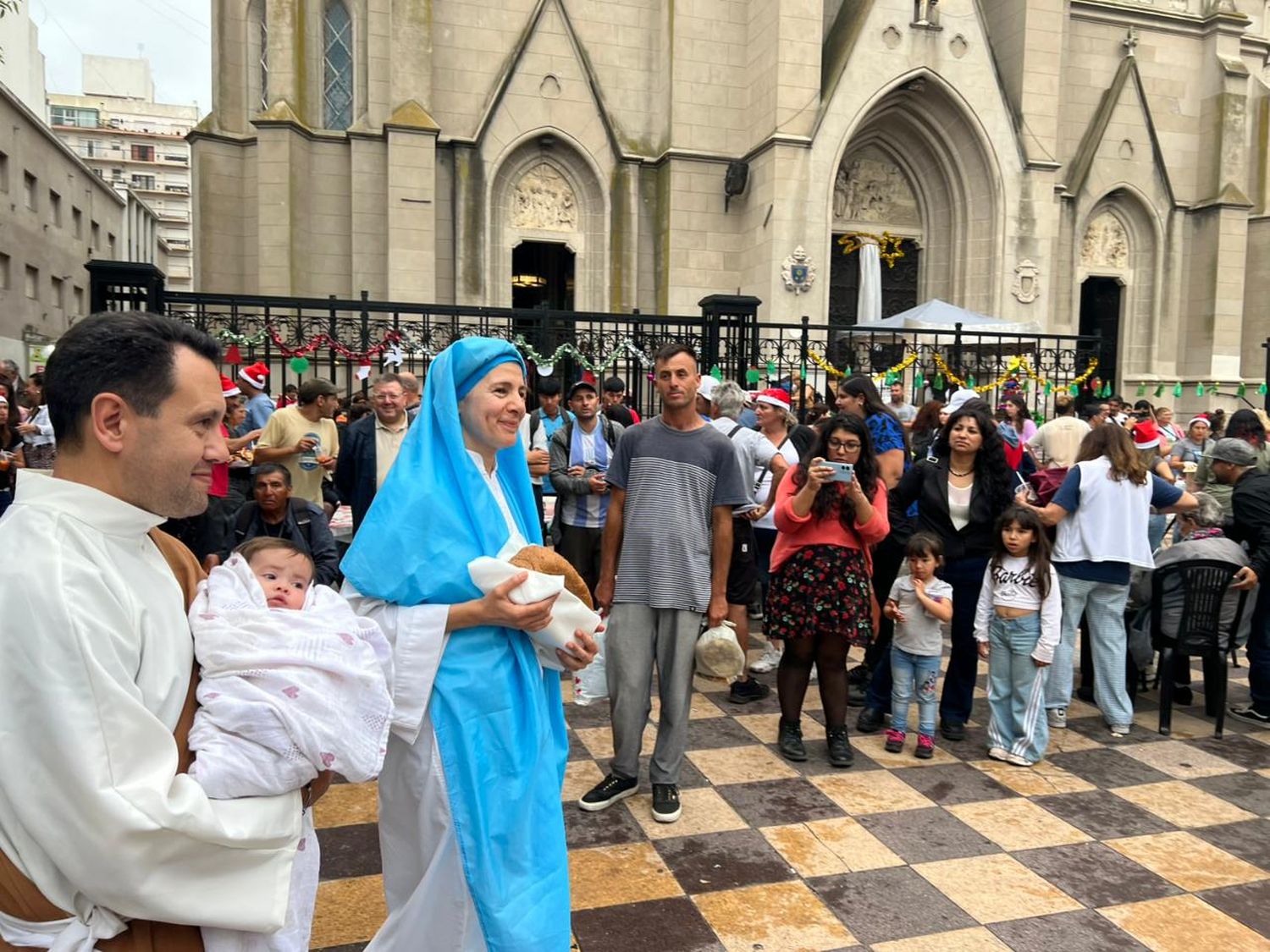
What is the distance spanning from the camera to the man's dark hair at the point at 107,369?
4.38 feet

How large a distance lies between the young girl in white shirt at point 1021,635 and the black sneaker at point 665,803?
6.75 ft

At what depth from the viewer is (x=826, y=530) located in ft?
15.6

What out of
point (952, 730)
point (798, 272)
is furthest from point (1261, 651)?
point (798, 272)

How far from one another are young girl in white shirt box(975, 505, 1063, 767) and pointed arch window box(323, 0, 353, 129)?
15905mm

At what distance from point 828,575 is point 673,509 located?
1074 mm

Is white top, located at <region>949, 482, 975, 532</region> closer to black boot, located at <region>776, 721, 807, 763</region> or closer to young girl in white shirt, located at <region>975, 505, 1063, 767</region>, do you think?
young girl in white shirt, located at <region>975, 505, 1063, 767</region>

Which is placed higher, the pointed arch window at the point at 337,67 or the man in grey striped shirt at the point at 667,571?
the pointed arch window at the point at 337,67

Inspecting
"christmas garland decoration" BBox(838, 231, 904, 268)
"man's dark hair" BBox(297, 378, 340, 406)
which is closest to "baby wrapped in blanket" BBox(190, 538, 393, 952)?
"man's dark hair" BBox(297, 378, 340, 406)

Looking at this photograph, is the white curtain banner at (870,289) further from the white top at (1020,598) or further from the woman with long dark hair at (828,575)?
the woman with long dark hair at (828,575)

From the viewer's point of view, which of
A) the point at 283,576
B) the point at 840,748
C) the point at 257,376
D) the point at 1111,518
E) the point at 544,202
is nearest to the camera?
the point at 283,576

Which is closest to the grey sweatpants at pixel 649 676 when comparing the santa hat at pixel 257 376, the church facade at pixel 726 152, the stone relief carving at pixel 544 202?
the santa hat at pixel 257 376

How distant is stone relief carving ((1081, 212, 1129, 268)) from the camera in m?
20.8

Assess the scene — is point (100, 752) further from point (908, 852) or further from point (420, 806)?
point (908, 852)

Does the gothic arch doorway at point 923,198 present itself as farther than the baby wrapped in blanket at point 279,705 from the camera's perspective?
Yes
